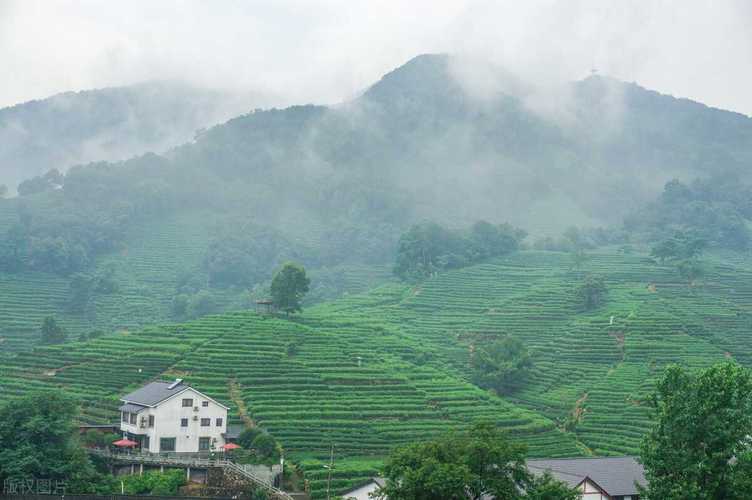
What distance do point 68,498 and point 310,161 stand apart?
387 ft

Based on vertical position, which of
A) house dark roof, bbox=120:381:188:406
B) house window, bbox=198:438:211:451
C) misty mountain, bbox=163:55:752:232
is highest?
misty mountain, bbox=163:55:752:232

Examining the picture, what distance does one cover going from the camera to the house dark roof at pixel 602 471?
44.4 meters

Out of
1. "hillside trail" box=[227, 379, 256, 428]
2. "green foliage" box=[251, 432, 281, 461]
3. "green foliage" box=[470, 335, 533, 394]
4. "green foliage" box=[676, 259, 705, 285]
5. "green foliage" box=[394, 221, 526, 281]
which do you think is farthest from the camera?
"green foliage" box=[394, 221, 526, 281]

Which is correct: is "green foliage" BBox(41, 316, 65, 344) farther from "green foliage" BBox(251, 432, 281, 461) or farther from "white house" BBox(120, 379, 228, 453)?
"green foliage" BBox(251, 432, 281, 461)

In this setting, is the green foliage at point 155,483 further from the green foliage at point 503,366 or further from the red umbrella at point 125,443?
the green foliage at point 503,366

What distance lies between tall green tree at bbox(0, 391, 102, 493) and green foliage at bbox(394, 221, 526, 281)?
62181mm

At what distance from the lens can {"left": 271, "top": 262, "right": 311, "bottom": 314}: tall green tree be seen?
8138 centimetres

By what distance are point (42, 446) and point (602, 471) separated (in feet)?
87.0

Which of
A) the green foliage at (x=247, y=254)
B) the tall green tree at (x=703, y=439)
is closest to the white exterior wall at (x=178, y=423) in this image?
the tall green tree at (x=703, y=439)

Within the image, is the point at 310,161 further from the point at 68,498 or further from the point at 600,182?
the point at 68,498

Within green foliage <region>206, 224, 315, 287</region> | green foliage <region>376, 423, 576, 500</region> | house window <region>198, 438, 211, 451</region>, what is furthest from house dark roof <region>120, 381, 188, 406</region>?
green foliage <region>206, 224, 315, 287</region>

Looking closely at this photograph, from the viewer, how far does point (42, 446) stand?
47344mm

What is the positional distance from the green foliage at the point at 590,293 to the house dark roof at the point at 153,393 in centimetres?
4390

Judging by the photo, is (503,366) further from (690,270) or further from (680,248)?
(680,248)
